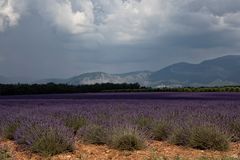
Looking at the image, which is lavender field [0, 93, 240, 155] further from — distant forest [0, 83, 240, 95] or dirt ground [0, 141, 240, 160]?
distant forest [0, 83, 240, 95]

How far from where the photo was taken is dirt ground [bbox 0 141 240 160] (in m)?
7.63

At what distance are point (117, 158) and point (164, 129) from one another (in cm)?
195

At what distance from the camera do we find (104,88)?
44375mm

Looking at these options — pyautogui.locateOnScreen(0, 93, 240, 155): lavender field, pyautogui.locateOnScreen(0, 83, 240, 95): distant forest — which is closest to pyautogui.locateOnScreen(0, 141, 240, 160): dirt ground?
pyautogui.locateOnScreen(0, 93, 240, 155): lavender field

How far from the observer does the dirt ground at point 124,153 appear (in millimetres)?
7629

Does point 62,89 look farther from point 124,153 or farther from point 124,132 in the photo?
point 124,153

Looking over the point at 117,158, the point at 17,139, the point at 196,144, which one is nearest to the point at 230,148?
the point at 196,144

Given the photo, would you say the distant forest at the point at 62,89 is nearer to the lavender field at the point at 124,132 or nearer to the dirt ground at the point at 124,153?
the lavender field at the point at 124,132

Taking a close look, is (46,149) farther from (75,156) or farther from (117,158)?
(117,158)

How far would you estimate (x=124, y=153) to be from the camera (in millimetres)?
7812

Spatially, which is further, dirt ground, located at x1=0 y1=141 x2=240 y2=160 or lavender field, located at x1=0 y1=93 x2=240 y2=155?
lavender field, located at x1=0 y1=93 x2=240 y2=155

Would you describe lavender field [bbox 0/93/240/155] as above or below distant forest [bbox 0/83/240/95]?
below

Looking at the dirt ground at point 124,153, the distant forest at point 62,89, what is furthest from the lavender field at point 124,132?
the distant forest at point 62,89

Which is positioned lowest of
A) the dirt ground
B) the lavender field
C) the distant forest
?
the dirt ground
